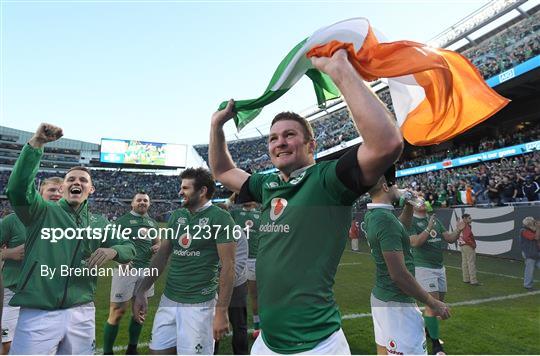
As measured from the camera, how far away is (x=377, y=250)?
3832mm

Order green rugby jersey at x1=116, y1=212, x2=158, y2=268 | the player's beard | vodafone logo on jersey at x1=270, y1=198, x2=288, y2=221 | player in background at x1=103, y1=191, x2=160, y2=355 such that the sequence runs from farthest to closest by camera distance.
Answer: green rugby jersey at x1=116, y1=212, x2=158, y2=268 → player in background at x1=103, y1=191, x2=160, y2=355 → the player's beard → vodafone logo on jersey at x1=270, y1=198, x2=288, y2=221

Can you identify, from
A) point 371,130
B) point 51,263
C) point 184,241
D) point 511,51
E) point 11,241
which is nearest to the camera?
point 371,130

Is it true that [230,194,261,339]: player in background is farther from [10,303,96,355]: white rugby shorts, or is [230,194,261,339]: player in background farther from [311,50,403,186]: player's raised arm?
[311,50,403,186]: player's raised arm

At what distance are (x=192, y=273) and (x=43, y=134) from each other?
1.98 m

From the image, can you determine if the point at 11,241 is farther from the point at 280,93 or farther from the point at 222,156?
the point at 280,93

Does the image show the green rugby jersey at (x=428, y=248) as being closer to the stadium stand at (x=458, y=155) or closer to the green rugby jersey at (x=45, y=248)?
the stadium stand at (x=458, y=155)

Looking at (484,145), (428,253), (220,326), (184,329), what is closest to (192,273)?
(184,329)

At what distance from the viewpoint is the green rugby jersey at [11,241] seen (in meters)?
4.26

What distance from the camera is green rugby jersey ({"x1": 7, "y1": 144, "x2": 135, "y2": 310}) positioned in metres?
2.90

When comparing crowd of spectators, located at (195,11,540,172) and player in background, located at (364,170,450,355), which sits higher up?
crowd of spectators, located at (195,11,540,172)

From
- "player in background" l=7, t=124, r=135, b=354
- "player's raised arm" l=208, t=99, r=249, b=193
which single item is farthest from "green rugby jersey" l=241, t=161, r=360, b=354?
"player in background" l=7, t=124, r=135, b=354

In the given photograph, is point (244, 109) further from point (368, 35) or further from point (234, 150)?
point (234, 150)

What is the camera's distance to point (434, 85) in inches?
110

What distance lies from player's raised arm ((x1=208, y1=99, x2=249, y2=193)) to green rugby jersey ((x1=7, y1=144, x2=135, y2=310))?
1477 millimetres
